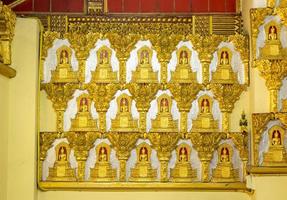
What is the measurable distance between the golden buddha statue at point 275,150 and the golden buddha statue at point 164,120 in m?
0.79

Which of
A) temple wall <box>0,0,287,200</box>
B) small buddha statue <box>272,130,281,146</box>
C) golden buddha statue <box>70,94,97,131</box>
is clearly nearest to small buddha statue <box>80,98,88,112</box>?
golden buddha statue <box>70,94,97,131</box>

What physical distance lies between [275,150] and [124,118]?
1275mm

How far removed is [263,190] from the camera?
13.8 feet

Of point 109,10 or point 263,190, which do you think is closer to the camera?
point 263,190

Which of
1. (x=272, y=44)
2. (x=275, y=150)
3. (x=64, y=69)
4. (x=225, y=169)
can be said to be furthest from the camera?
(x=64, y=69)

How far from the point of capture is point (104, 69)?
4.61 meters

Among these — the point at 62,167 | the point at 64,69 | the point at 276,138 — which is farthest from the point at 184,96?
the point at 62,167

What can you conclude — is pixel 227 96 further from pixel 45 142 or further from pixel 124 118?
pixel 45 142

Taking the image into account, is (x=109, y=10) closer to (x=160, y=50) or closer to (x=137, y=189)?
(x=160, y=50)

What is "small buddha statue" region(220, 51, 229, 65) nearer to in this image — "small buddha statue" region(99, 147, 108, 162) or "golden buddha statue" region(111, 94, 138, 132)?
"golden buddha statue" region(111, 94, 138, 132)

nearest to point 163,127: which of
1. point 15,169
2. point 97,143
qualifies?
point 97,143

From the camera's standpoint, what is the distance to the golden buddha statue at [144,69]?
4.59 metres

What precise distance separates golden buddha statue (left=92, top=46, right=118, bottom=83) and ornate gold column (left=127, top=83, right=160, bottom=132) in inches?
6.8

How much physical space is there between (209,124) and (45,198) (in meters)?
1.52
